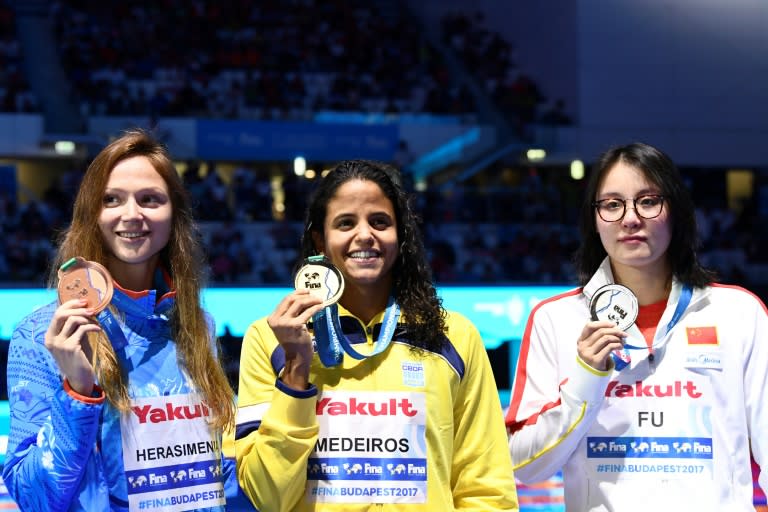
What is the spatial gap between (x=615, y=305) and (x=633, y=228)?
0.24 m

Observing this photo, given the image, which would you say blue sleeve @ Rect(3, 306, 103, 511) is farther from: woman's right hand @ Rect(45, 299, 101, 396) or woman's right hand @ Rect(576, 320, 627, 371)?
woman's right hand @ Rect(576, 320, 627, 371)

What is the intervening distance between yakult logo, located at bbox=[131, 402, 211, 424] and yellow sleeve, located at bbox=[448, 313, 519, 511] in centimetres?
68

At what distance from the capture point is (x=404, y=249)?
9.16 ft

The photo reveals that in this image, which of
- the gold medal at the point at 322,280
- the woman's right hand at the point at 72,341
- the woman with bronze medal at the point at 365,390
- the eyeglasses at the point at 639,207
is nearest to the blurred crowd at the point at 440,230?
the eyeglasses at the point at 639,207

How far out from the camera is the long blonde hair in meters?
2.57

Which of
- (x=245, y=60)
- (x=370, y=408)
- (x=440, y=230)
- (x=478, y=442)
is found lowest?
(x=478, y=442)

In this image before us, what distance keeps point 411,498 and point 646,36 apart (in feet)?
61.7

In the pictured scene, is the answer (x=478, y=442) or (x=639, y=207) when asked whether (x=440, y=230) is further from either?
(x=478, y=442)

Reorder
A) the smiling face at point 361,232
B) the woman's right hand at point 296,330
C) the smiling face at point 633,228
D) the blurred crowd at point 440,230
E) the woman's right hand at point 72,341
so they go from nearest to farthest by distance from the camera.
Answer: the woman's right hand at point 72,341 → the woman's right hand at point 296,330 → the smiling face at point 361,232 → the smiling face at point 633,228 → the blurred crowd at point 440,230

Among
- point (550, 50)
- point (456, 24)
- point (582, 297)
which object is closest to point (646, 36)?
point (550, 50)

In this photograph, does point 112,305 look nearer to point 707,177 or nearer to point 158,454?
point 158,454

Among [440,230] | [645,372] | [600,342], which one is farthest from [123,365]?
[440,230]

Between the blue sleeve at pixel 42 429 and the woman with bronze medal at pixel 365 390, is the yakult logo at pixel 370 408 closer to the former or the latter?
the woman with bronze medal at pixel 365 390

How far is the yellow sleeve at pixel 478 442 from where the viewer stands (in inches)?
103
